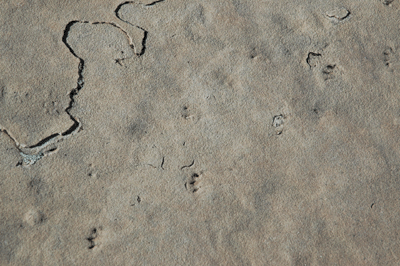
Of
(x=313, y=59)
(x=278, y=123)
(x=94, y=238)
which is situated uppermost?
(x=313, y=59)

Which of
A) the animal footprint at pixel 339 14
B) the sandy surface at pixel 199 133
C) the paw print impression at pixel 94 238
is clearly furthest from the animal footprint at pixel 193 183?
the animal footprint at pixel 339 14

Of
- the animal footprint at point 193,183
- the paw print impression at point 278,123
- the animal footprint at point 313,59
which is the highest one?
the animal footprint at point 313,59

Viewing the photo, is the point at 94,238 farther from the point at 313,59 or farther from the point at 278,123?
the point at 313,59

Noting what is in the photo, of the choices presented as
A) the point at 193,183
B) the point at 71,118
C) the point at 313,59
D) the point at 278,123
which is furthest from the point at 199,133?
the point at 313,59

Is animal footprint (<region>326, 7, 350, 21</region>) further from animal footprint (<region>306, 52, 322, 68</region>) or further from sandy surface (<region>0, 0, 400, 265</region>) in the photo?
animal footprint (<region>306, 52, 322, 68</region>)

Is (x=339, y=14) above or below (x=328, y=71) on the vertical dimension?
above

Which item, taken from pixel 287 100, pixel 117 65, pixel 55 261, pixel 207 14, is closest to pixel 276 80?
pixel 287 100

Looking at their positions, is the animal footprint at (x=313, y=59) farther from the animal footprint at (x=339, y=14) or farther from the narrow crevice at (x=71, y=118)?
the narrow crevice at (x=71, y=118)
